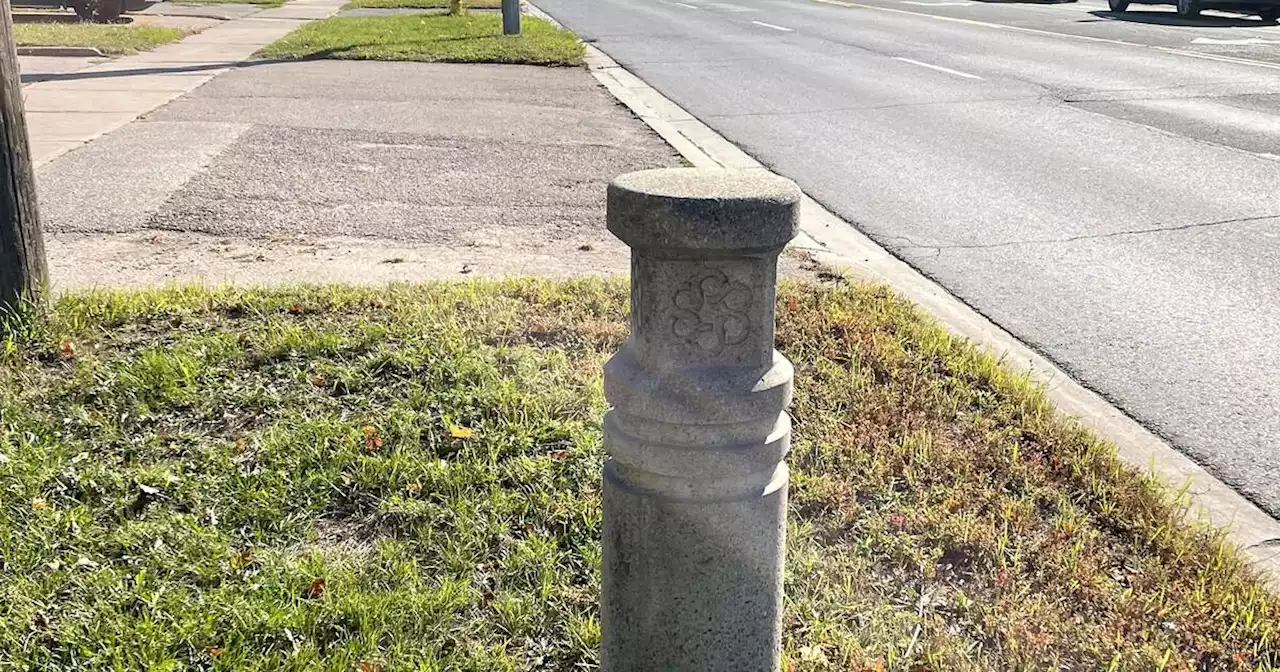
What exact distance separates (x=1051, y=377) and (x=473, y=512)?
2.39 meters

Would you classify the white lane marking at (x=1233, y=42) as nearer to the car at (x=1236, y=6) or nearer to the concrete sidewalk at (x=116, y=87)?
the car at (x=1236, y=6)

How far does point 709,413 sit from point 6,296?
342 centimetres

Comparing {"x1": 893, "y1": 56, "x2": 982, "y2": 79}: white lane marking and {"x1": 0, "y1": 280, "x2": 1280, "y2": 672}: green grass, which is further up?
{"x1": 893, "y1": 56, "x2": 982, "y2": 79}: white lane marking

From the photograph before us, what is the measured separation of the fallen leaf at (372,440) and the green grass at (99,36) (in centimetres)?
1243

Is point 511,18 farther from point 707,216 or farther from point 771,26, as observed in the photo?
point 707,216

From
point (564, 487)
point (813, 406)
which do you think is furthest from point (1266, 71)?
point (564, 487)

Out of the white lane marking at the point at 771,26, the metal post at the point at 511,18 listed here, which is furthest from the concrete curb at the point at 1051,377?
the white lane marking at the point at 771,26

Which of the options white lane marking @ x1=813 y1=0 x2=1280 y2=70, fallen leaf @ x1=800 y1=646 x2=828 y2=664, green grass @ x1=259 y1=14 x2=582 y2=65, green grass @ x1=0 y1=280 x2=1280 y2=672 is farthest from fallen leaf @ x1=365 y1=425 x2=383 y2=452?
white lane marking @ x1=813 y1=0 x2=1280 y2=70

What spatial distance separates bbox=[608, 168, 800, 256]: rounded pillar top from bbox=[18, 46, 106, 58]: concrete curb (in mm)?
13882

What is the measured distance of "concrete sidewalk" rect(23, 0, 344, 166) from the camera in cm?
866

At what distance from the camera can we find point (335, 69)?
13.4 meters

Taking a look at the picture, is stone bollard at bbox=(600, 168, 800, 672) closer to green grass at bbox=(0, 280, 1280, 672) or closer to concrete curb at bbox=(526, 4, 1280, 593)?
green grass at bbox=(0, 280, 1280, 672)

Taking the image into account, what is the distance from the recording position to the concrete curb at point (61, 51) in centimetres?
1363

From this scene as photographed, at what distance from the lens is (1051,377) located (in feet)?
14.0
